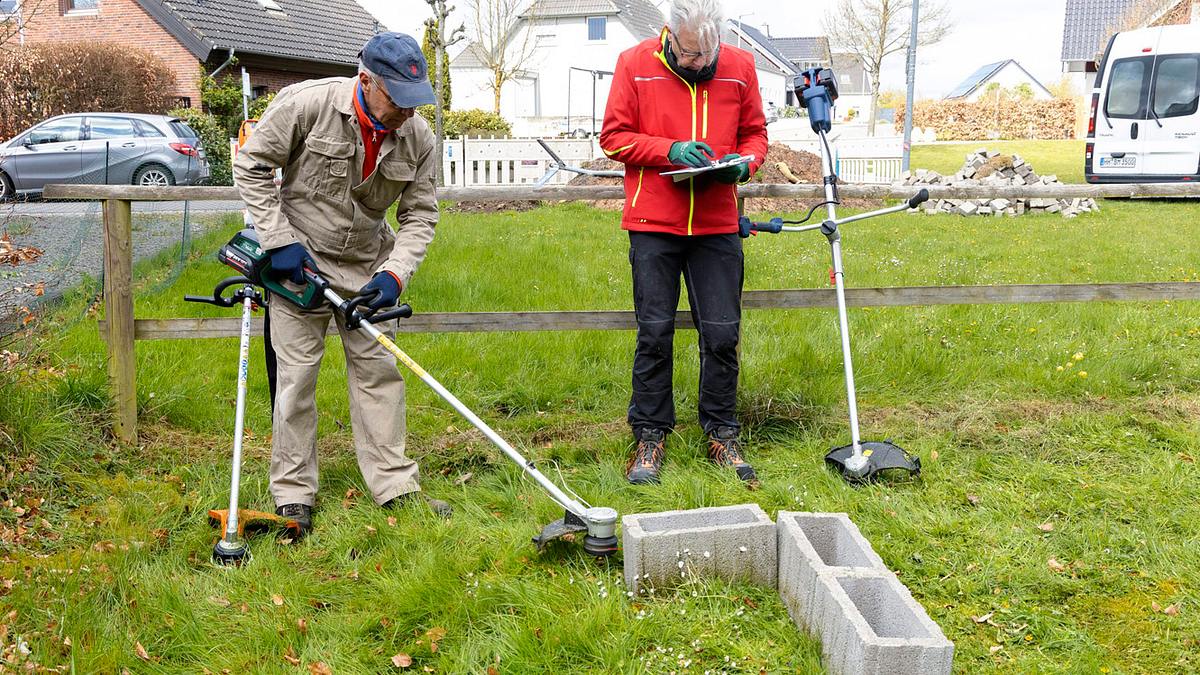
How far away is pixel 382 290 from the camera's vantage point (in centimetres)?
376

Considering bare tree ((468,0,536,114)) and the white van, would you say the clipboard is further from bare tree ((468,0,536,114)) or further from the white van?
bare tree ((468,0,536,114))

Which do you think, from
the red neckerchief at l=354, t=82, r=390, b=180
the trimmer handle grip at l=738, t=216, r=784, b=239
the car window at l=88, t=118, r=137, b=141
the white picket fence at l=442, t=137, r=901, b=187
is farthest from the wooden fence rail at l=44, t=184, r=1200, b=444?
the white picket fence at l=442, t=137, r=901, b=187

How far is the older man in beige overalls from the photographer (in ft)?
12.3

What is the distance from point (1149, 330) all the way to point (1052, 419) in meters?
2.07

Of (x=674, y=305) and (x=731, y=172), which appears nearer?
(x=731, y=172)

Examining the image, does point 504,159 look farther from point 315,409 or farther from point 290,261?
point 290,261


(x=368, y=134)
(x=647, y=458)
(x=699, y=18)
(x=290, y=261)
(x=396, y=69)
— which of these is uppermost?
(x=699, y=18)

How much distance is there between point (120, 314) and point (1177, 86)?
698 inches

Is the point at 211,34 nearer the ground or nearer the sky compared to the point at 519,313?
nearer the sky

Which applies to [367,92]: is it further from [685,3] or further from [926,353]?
[926,353]

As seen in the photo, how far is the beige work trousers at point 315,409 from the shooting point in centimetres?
397

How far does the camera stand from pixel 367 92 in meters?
3.74

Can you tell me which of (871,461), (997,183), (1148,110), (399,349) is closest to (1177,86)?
(1148,110)

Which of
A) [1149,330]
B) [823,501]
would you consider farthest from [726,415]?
[1149,330]
